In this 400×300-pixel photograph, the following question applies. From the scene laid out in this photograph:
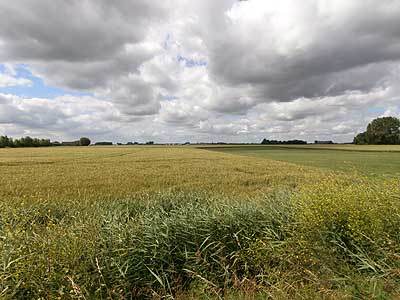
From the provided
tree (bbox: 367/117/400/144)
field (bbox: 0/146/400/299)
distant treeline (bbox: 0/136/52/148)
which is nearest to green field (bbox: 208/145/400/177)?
field (bbox: 0/146/400/299)

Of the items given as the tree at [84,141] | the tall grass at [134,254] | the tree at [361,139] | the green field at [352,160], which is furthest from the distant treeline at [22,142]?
the tree at [361,139]

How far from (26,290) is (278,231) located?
4441 mm

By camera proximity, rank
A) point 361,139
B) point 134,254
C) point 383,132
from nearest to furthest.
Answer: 1. point 134,254
2. point 383,132
3. point 361,139

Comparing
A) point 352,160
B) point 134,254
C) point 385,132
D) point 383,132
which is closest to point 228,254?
point 134,254

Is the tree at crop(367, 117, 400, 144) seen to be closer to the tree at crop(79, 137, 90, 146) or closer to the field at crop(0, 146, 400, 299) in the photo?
the field at crop(0, 146, 400, 299)

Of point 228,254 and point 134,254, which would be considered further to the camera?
point 228,254

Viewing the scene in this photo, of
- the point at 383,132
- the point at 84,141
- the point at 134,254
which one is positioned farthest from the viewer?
the point at 84,141

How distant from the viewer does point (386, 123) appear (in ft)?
371

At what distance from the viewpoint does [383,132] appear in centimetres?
11088

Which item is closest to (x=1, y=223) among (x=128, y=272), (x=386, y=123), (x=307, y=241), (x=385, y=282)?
(x=128, y=272)

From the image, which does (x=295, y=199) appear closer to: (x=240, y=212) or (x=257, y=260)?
(x=240, y=212)

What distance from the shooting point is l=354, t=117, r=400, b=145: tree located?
110062 mm

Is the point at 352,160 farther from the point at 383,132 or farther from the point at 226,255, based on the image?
the point at 383,132

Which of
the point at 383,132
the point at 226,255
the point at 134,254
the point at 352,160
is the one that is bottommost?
the point at 352,160
